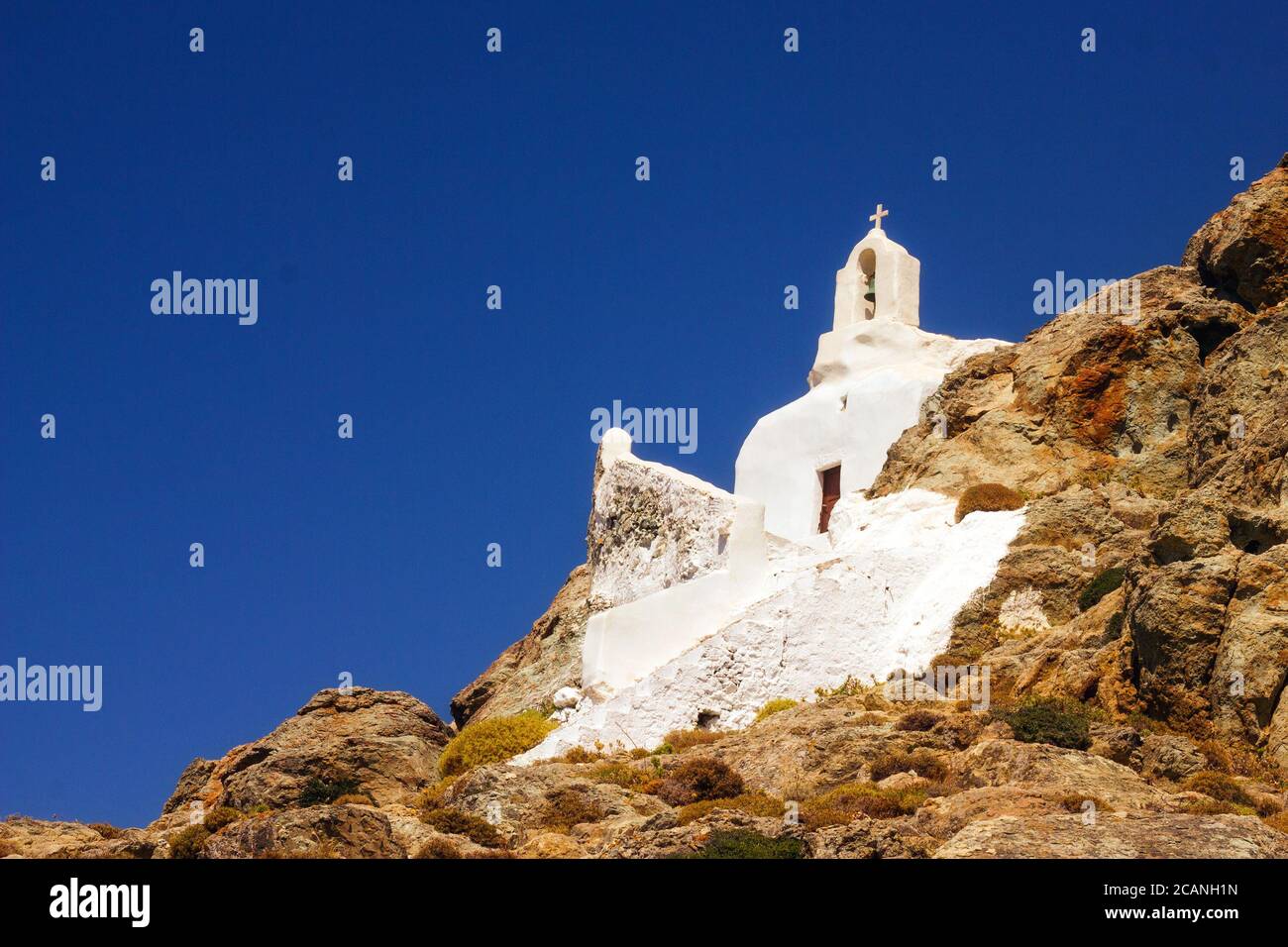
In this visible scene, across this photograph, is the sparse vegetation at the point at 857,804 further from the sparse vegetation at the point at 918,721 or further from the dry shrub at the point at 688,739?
the dry shrub at the point at 688,739

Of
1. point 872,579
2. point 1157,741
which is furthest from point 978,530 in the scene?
point 1157,741

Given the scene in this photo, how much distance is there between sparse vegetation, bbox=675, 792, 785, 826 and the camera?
22.2 metres

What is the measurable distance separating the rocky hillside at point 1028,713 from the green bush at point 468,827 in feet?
0.23

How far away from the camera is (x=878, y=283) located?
4619 centimetres

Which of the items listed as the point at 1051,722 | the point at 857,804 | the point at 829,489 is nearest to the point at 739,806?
the point at 857,804

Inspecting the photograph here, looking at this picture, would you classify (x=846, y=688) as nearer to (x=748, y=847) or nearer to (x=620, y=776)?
(x=620, y=776)

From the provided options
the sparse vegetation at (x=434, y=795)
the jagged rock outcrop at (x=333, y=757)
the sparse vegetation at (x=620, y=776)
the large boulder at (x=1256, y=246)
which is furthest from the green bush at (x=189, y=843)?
the large boulder at (x=1256, y=246)

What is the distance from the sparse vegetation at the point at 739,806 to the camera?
22.2 metres

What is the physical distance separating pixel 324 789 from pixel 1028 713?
1065 centimetres

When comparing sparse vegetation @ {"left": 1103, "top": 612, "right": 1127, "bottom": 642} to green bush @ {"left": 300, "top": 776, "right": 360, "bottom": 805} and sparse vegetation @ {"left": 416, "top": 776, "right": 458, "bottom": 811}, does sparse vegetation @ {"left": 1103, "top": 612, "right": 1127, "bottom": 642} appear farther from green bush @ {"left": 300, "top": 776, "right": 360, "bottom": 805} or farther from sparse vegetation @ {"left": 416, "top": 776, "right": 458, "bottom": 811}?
green bush @ {"left": 300, "top": 776, "right": 360, "bottom": 805}

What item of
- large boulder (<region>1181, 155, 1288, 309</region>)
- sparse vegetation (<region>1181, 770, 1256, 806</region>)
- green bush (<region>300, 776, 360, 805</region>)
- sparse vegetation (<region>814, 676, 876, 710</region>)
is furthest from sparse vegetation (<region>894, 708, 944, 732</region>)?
large boulder (<region>1181, 155, 1288, 309</region>)

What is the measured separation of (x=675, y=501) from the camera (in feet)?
121
